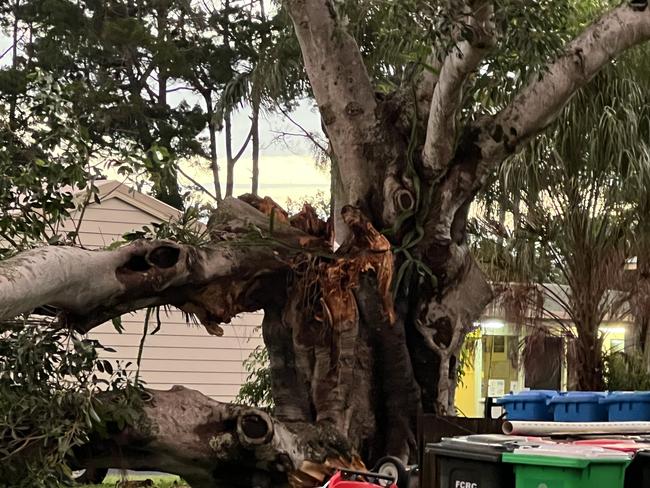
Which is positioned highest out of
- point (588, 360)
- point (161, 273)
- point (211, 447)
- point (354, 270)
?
point (354, 270)

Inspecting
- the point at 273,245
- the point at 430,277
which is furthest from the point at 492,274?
the point at 273,245

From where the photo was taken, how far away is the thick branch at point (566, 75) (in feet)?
28.5

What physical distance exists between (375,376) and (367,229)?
4.26 ft

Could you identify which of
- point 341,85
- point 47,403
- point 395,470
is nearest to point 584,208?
point 341,85

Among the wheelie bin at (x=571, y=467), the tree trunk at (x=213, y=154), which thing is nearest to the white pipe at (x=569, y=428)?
the wheelie bin at (x=571, y=467)

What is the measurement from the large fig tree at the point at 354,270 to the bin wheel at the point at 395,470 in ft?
3.54

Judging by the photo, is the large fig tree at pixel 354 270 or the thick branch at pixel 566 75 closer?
the large fig tree at pixel 354 270

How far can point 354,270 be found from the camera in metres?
8.32

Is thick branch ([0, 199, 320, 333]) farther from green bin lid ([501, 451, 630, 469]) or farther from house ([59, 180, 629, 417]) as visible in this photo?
house ([59, 180, 629, 417])

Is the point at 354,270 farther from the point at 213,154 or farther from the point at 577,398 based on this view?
the point at 213,154

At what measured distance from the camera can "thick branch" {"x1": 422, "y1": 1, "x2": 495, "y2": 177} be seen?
7.13 meters

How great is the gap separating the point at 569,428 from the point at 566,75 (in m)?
4.14

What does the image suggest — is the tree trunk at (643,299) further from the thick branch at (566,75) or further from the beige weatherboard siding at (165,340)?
the beige weatherboard siding at (165,340)

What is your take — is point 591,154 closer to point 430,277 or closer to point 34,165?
point 430,277
